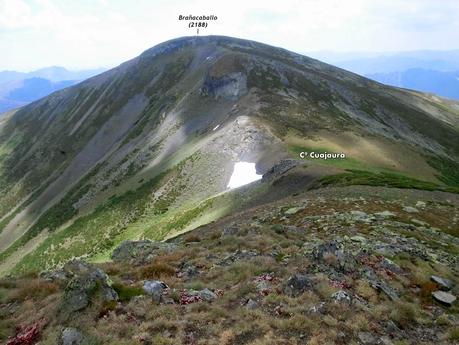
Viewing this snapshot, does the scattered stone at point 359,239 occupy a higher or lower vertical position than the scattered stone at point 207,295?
lower

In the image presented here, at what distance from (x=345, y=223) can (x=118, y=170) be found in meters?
79.6

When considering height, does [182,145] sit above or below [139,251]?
below

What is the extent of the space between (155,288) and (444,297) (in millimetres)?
12223

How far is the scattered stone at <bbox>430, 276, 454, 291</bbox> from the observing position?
18781mm

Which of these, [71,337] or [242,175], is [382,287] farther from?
[242,175]

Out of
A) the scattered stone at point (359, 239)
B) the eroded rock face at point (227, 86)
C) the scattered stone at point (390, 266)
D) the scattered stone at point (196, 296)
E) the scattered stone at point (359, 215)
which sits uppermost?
the eroded rock face at point (227, 86)

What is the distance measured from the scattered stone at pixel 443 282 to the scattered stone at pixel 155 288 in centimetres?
1215

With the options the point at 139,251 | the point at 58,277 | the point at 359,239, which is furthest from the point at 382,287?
the point at 58,277

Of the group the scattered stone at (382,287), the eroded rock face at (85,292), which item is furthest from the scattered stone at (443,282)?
the eroded rock face at (85,292)

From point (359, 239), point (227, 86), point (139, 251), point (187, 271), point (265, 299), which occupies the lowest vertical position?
point (139, 251)

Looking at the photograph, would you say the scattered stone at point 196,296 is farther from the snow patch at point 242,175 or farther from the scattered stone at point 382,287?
the snow patch at point 242,175

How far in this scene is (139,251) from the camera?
2691 centimetres

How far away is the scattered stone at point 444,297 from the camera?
1745 centimetres

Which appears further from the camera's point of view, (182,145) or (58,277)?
(182,145)
